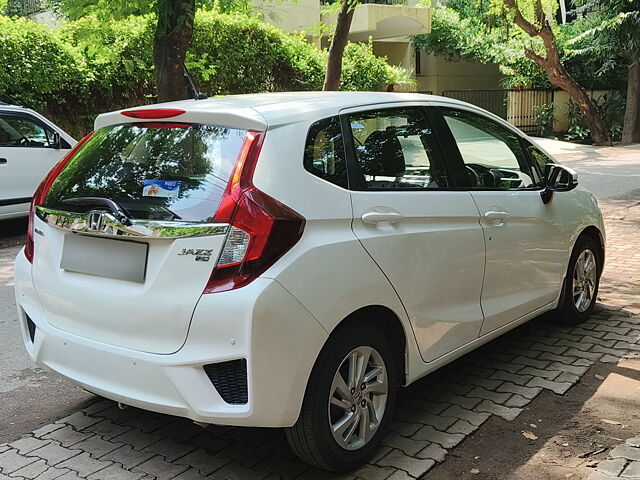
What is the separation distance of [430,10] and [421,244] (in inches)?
967

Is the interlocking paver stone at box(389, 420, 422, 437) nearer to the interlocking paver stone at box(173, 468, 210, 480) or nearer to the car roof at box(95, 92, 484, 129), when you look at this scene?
the interlocking paver stone at box(173, 468, 210, 480)

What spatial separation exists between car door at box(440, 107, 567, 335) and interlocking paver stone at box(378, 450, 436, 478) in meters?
1.02

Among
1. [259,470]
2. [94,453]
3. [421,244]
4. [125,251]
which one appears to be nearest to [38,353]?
[94,453]

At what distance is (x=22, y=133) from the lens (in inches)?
396

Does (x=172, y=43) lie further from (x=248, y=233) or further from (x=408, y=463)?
(x=408, y=463)

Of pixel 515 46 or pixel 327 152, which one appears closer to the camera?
pixel 327 152

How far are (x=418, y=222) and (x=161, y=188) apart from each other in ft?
4.30

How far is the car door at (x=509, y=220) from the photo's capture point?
4297mm

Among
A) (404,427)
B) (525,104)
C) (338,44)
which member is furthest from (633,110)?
(404,427)

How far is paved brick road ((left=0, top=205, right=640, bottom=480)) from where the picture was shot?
3.48 metres

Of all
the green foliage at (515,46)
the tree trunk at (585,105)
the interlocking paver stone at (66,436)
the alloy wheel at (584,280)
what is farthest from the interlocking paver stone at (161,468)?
the tree trunk at (585,105)

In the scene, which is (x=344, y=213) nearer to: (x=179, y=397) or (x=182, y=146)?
(x=182, y=146)

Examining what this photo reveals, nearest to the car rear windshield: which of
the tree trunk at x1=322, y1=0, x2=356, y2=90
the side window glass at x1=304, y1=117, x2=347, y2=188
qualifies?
the side window glass at x1=304, y1=117, x2=347, y2=188

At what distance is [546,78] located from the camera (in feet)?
86.8
